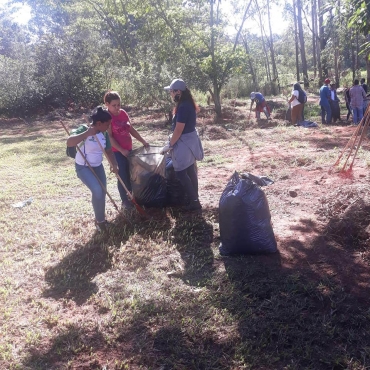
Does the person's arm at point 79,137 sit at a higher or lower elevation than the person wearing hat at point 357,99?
higher

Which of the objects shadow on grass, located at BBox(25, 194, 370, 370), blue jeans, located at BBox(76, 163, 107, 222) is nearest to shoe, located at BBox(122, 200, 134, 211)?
blue jeans, located at BBox(76, 163, 107, 222)

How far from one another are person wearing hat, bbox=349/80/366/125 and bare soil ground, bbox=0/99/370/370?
247 inches

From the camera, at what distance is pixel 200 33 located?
15.2 meters

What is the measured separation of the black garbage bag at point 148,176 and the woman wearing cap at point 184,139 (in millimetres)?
249

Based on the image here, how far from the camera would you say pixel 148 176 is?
4773 millimetres

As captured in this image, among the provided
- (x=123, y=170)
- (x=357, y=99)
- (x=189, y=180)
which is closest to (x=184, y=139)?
(x=189, y=180)

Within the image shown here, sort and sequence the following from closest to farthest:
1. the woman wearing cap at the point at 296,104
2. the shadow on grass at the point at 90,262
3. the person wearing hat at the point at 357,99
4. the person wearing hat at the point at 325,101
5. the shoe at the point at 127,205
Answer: the shadow on grass at the point at 90,262 → the shoe at the point at 127,205 → the person wearing hat at the point at 357,99 → the woman wearing cap at the point at 296,104 → the person wearing hat at the point at 325,101

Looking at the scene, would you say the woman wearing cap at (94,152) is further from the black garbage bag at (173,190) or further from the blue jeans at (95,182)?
the black garbage bag at (173,190)

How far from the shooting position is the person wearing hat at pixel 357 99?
434 inches

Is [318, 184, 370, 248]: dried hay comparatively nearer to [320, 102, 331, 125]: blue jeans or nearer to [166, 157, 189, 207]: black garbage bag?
[166, 157, 189, 207]: black garbage bag

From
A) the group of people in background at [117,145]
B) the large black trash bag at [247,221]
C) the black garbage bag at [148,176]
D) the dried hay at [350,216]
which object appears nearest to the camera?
the large black trash bag at [247,221]

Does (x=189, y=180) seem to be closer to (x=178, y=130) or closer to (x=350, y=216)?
(x=178, y=130)

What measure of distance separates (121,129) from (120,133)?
5 cm

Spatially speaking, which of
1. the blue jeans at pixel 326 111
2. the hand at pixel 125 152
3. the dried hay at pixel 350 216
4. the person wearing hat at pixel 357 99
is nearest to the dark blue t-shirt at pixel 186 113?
the hand at pixel 125 152
